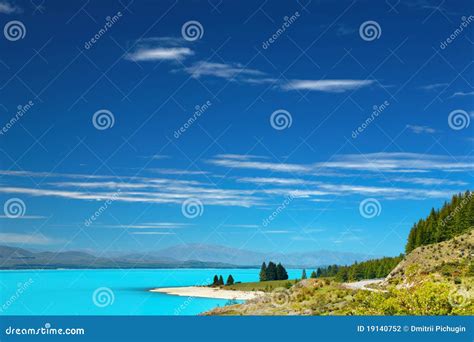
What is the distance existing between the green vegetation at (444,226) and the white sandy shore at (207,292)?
12943 millimetres

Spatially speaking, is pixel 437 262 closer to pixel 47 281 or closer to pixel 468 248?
pixel 468 248

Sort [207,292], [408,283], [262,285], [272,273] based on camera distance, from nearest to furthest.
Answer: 1. [207,292]
2. [408,283]
3. [262,285]
4. [272,273]

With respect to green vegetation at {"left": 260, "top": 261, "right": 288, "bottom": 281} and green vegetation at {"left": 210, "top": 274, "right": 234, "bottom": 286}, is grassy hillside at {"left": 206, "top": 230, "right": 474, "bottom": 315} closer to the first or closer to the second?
green vegetation at {"left": 210, "top": 274, "right": 234, "bottom": 286}

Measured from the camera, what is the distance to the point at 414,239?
38062mm

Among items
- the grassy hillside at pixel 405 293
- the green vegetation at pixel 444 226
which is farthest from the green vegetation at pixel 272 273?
the green vegetation at pixel 444 226

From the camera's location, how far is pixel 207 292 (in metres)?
29.5


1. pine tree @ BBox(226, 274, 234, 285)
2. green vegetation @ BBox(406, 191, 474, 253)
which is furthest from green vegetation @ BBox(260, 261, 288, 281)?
green vegetation @ BBox(406, 191, 474, 253)

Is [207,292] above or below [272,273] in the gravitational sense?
below

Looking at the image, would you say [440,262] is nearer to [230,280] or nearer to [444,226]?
[444,226]

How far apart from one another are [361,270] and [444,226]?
8084mm

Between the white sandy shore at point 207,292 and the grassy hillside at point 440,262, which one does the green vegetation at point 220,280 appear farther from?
the grassy hillside at point 440,262

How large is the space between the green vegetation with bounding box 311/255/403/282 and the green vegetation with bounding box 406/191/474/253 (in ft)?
10.9

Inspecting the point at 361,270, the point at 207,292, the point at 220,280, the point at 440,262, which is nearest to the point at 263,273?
the point at 220,280

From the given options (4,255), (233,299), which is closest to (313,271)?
(233,299)
